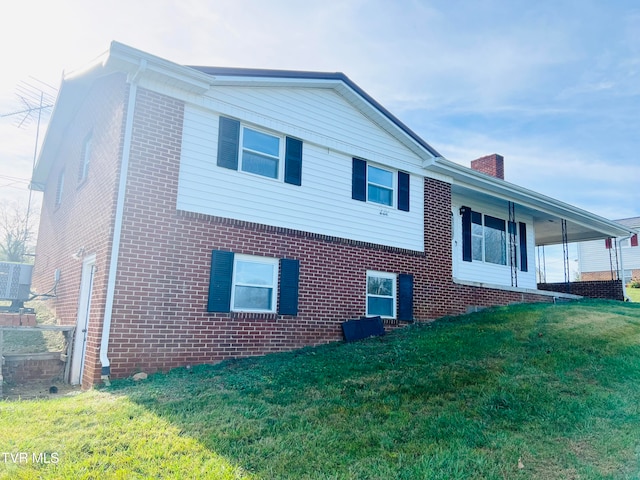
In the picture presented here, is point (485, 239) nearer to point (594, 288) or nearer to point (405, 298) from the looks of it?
point (405, 298)

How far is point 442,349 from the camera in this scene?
8422mm

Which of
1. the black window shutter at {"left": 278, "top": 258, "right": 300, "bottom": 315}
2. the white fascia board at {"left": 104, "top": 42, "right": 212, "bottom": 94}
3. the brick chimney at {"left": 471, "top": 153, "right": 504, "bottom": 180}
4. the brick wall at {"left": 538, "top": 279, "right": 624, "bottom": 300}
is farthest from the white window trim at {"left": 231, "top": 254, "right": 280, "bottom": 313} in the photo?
the brick wall at {"left": 538, "top": 279, "right": 624, "bottom": 300}

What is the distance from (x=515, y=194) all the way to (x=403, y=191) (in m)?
4.68

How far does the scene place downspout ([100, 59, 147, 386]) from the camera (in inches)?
286

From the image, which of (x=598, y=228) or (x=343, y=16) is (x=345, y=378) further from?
(x=598, y=228)

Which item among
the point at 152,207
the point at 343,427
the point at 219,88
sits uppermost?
the point at 219,88

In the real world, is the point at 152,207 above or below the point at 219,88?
below

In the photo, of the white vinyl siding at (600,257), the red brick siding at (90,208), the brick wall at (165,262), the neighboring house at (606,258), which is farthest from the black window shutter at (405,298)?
the white vinyl siding at (600,257)

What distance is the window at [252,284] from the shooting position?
8.63 m

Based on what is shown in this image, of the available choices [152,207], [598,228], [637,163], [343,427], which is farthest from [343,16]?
[598,228]

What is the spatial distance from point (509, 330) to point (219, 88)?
744cm

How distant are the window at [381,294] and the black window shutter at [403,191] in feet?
5.89

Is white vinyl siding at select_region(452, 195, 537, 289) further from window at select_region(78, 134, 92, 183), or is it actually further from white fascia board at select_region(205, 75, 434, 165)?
window at select_region(78, 134, 92, 183)

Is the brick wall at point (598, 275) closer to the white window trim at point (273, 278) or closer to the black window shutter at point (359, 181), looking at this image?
the black window shutter at point (359, 181)
